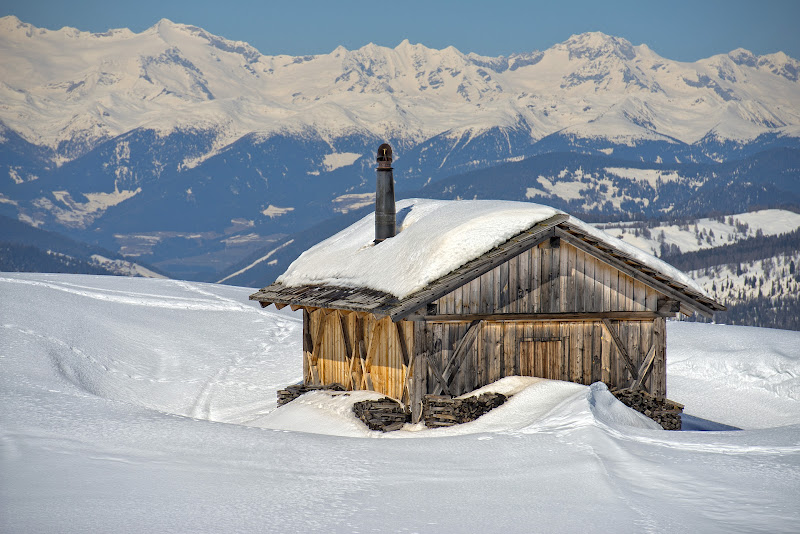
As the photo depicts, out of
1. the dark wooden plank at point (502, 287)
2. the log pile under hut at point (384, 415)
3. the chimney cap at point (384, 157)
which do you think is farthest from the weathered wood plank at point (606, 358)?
the chimney cap at point (384, 157)

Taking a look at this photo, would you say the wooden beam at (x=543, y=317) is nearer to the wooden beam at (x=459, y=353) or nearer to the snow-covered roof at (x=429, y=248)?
the wooden beam at (x=459, y=353)

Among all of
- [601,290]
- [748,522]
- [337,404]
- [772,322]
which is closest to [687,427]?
[601,290]

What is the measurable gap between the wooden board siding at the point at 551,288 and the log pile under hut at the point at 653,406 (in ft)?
6.25

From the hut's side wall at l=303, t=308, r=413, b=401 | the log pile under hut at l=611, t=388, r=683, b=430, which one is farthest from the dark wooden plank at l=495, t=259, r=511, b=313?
the log pile under hut at l=611, t=388, r=683, b=430

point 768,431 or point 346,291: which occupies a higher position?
point 346,291

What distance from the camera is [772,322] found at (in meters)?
175

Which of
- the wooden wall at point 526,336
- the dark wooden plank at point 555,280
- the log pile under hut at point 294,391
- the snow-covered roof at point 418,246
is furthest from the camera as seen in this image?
the log pile under hut at point 294,391

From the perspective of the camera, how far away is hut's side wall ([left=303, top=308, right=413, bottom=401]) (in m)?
20.1

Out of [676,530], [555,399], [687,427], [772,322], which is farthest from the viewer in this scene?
[772,322]

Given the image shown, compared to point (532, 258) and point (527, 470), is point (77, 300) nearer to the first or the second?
point (532, 258)

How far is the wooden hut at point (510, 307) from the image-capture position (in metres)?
Answer: 19.2

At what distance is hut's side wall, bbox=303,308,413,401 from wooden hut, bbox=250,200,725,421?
0.05 m

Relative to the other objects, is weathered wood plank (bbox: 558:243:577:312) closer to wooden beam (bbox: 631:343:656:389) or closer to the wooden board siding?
the wooden board siding

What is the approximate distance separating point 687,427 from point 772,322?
163863mm
